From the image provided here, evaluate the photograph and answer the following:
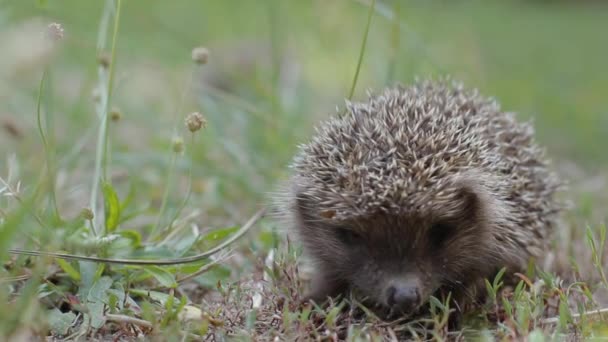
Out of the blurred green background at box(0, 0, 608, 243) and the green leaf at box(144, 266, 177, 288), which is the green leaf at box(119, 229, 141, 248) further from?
the blurred green background at box(0, 0, 608, 243)

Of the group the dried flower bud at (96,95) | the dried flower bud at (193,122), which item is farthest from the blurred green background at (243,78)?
the dried flower bud at (193,122)

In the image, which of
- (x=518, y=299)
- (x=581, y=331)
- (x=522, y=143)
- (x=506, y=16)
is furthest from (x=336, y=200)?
(x=506, y=16)

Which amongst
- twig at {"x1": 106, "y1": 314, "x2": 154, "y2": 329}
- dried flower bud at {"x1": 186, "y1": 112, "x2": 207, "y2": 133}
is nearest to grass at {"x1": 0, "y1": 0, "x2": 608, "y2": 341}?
twig at {"x1": 106, "y1": 314, "x2": 154, "y2": 329}

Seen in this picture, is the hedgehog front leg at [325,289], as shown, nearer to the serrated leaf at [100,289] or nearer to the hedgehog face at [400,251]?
the hedgehog face at [400,251]

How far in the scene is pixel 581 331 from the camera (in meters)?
3.30

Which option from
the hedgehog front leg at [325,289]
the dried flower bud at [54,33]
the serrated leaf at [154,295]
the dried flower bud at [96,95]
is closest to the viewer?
the dried flower bud at [54,33]

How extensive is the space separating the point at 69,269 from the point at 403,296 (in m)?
1.51

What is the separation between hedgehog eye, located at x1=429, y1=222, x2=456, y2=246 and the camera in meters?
3.71

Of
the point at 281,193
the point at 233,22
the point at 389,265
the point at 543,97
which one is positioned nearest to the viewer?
the point at 389,265

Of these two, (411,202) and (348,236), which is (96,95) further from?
(411,202)

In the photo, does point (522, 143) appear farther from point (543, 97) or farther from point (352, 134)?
point (543, 97)

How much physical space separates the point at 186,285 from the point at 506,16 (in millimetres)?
16600

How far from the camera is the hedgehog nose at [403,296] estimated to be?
11.1 feet

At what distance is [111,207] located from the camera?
12.3 ft
